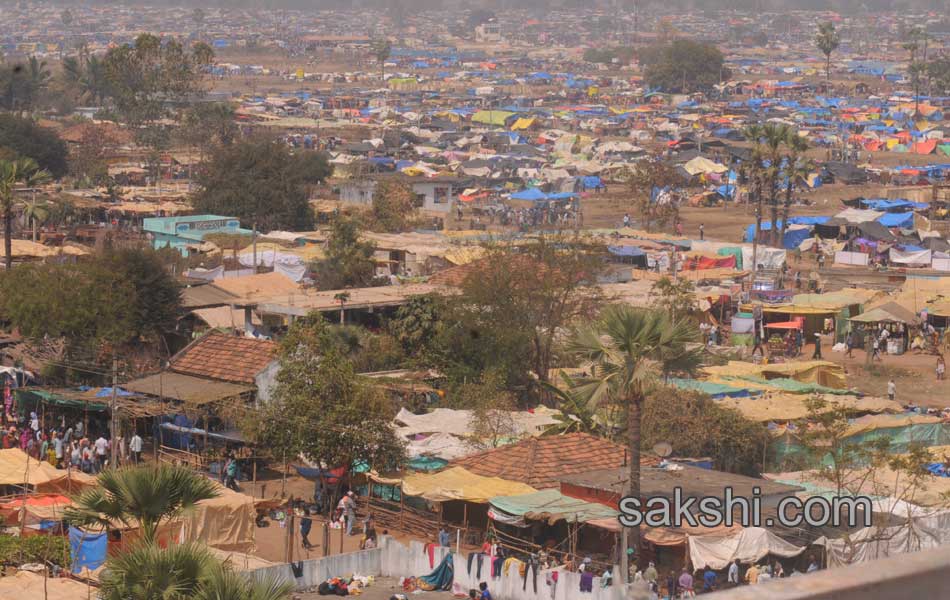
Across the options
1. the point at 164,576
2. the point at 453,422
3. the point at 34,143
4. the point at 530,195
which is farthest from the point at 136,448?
the point at 34,143

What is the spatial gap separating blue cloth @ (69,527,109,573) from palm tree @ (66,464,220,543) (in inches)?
121

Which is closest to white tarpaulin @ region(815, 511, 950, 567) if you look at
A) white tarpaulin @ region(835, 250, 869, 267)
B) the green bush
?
the green bush

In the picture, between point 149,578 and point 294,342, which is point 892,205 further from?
point 149,578

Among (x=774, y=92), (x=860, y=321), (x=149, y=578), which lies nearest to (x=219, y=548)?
(x=149, y=578)

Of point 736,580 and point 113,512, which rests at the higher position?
point 113,512

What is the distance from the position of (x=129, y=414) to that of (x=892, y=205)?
3149 centimetres

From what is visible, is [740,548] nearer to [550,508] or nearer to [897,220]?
[550,508]

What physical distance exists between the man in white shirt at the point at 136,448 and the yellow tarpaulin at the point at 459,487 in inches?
151

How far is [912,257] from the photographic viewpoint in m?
36.5

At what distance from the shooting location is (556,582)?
44.0ft

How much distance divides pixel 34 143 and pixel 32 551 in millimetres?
41485

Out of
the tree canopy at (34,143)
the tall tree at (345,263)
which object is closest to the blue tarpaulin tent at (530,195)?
the tree canopy at (34,143)

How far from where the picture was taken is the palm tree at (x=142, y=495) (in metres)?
10.1

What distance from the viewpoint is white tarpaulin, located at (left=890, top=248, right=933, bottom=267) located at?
36188mm
